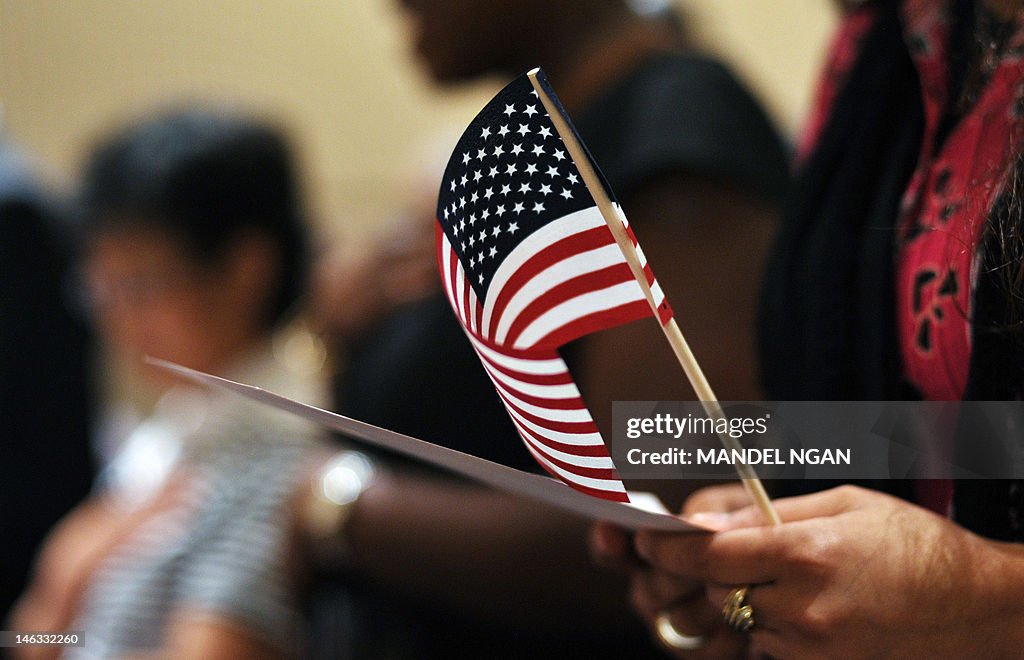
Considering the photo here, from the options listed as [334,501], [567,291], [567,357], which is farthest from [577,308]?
[334,501]

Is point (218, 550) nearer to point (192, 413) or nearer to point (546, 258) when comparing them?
point (192, 413)

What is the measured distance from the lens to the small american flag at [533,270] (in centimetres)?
43

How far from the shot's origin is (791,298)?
594mm

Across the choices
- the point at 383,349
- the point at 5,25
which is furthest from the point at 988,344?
the point at 5,25

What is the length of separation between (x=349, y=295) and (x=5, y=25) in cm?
83

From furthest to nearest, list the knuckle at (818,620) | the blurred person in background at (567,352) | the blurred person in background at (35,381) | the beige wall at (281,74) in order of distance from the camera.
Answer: the beige wall at (281,74) < the blurred person in background at (35,381) < the blurred person in background at (567,352) < the knuckle at (818,620)

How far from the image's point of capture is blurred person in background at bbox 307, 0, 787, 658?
64cm

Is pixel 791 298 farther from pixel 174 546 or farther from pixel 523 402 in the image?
pixel 174 546

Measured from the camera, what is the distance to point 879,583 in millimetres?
411

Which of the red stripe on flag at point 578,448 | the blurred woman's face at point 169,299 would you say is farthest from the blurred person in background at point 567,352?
the blurred woman's face at point 169,299

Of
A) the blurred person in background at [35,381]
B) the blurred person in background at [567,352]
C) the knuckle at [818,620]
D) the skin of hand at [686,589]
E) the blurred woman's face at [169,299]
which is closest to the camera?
the knuckle at [818,620]

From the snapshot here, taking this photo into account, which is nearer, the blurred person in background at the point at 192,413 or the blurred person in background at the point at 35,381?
the blurred person in background at the point at 192,413

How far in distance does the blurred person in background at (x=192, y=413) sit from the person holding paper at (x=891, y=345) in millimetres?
568

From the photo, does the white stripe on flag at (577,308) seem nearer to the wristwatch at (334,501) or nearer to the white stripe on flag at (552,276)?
the white stripe on flag at (552,276)
